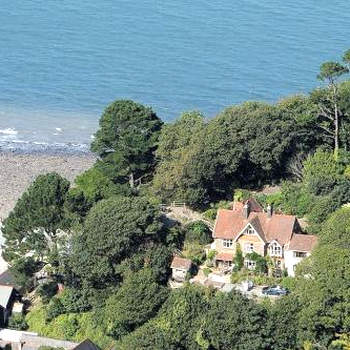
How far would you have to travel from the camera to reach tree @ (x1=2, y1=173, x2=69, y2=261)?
53406 mm

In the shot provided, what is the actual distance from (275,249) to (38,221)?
12360 millimetres

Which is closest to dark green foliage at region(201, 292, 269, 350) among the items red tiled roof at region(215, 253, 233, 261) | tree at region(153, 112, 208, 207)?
red tiled roof at region(215, 253, 233, 261)

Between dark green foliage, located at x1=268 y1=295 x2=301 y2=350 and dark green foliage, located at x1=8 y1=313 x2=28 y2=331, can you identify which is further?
dark green foliage, located at x1=8 y1=313 x2=28 y2=331

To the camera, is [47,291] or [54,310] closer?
[54,310]

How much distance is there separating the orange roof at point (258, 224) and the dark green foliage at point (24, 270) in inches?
393

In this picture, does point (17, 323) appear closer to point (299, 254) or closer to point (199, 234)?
point (199, 234)

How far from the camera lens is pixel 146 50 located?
10056 cm

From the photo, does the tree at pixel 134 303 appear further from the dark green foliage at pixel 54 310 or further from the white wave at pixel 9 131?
the white wave at pixel 9 131

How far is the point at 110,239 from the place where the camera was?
50250 millimetres

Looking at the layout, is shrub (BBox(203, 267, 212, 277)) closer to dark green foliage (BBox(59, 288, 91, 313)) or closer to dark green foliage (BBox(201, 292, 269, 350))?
dark green foliage (BBox(201, 292, 269, 350))

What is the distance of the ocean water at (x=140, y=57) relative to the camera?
9012 centimetres

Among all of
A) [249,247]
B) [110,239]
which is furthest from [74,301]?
[249,247]

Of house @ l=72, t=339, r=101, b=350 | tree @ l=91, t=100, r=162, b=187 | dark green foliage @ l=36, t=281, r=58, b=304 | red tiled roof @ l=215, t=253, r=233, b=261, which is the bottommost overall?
house @ l=72, t=339, r=101, b=350

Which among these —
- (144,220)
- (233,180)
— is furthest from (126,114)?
(144,220)
